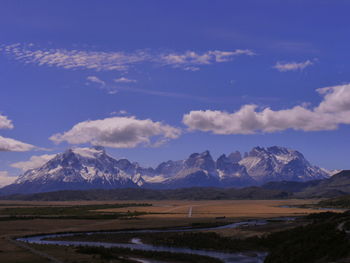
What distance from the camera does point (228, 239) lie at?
101 m

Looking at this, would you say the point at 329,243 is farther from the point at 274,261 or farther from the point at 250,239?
the point at 250,239

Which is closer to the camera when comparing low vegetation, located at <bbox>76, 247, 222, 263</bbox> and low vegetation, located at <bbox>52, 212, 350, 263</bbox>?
low vegetation, located at <bbox>52, 212, 350, 263</bbox>

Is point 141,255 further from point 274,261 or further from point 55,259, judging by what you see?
point 274,261

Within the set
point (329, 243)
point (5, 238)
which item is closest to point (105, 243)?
point (5, 238)

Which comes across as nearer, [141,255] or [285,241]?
[141,255]

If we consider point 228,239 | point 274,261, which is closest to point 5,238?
point 228,239

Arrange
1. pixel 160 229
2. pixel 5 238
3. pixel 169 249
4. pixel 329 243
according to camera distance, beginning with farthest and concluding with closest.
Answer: pixel 160 229 < pixel 5 238 < pixel 169 249 < pixel 329 243

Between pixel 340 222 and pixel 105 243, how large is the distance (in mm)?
47516

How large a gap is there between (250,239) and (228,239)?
4702mm

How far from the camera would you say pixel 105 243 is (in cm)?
9881

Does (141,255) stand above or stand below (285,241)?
below

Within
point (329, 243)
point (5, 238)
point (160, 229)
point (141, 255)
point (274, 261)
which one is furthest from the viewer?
point (160, 229)

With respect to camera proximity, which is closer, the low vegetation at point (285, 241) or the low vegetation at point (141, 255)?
the low vegetation at point (285, 241)

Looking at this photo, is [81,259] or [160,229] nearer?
[81,259]
